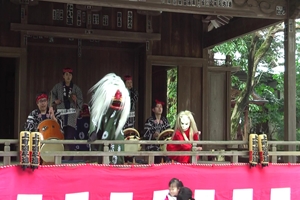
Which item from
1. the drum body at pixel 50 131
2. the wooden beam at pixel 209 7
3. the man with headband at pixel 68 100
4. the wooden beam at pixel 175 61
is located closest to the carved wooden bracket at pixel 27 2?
the man with headband at pixel 68 100

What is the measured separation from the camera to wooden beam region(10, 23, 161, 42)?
33.5 ft

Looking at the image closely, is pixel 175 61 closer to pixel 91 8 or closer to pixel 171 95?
pixel 91 8

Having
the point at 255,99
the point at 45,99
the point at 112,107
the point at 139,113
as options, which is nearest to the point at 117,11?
the point at 139,113

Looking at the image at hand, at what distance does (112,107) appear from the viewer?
728cm

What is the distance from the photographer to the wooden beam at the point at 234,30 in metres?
9.76

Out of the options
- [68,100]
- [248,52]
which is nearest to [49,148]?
[68,100]

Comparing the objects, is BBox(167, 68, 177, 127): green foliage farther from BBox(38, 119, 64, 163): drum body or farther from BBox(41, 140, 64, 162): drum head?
BBox(41, 140, 64, 162): drum head

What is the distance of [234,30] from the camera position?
1102 cm

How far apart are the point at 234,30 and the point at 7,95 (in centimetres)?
660

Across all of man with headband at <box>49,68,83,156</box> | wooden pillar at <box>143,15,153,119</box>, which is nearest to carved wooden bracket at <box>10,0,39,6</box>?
man with headband at <box>49,68,83,156</box>

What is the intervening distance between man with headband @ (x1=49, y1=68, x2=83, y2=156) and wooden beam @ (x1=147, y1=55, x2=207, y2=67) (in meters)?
2.63

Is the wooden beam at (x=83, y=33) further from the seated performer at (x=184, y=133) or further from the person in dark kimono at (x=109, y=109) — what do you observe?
the seated performer at (x=184, y=133)

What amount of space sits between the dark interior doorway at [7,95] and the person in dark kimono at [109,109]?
6518mm

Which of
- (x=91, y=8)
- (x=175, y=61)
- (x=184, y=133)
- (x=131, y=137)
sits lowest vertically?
(x=131, y=137)
